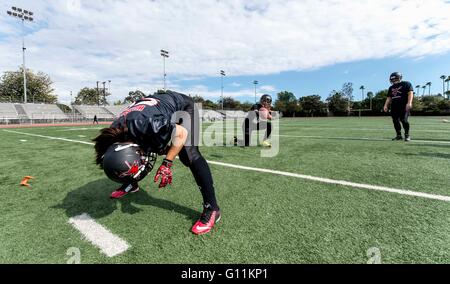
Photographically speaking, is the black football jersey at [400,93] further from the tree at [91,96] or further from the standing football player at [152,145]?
the tree at [91,96]

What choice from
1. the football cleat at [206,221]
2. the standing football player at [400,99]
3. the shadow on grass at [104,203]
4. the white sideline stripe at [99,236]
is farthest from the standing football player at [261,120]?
the white sideline stripe at [99,236]

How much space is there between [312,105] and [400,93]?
74777 mm

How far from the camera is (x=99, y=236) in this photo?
209 centimetres

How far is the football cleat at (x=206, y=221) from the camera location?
7.03 ft

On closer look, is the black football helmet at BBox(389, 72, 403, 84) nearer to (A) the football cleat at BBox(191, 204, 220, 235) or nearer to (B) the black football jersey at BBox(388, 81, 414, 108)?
(B) the black football jersey at BBox(388, 81, 414, 108)

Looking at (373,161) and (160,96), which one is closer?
(160,96)

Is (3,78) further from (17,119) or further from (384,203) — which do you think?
(384,203)

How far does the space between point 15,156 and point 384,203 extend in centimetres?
802

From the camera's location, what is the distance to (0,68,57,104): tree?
5812 cm

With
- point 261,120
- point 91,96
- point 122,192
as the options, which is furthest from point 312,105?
point 122,192

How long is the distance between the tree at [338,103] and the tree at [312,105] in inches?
103
